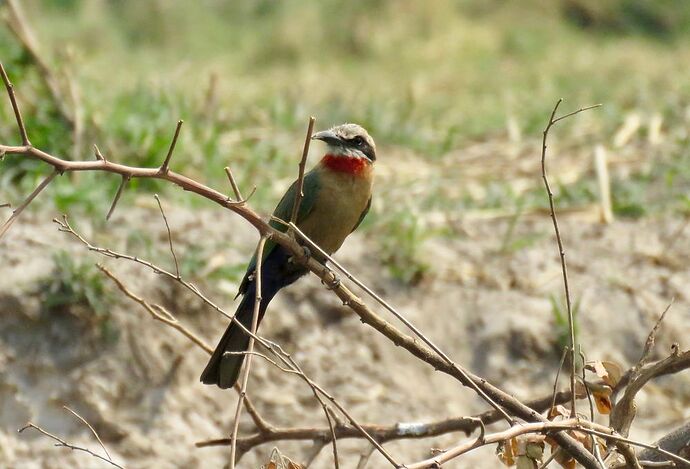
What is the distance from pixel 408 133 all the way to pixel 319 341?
2.41 m

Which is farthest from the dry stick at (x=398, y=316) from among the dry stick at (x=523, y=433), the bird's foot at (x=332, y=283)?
the bird's foot at (x=332, y=283)

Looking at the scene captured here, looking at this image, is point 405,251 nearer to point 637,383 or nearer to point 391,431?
point 391,431

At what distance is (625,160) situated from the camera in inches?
242

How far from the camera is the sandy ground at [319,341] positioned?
4.34m

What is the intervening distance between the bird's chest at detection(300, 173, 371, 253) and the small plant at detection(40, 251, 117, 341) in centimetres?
119

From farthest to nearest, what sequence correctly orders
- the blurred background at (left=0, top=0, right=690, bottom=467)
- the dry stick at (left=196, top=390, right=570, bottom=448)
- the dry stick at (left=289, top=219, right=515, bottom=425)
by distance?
the blurred background at (left=0, top=0, right=690, bottom=467) → the dry stick at (left=196, top=390, right=570, bottom=448) → the dry stick at (left=289, top=219, right=515, bottom=425)

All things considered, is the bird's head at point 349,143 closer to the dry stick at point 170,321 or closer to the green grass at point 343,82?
the dry stick at point 170,321

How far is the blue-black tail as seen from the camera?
3.20 metres

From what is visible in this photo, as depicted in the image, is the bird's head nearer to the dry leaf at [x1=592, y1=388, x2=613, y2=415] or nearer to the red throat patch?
the red throat patch

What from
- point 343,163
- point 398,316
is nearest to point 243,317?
point 343,163

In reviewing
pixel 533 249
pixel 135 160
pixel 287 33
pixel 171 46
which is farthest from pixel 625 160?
→ pixel 171 46

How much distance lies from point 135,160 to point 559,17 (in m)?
6.23

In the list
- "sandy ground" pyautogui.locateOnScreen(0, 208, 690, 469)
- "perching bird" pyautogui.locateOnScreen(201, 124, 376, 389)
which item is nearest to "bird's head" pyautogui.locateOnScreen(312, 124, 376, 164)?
"perching bird" pyautogui.locateOnScreen(201, 124, 376, 389)

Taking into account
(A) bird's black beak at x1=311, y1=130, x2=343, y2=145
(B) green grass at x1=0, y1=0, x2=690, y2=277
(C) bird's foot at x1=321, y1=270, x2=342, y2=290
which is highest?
(B) green grass at x1=0, y1=0, x2=690, y2=277
